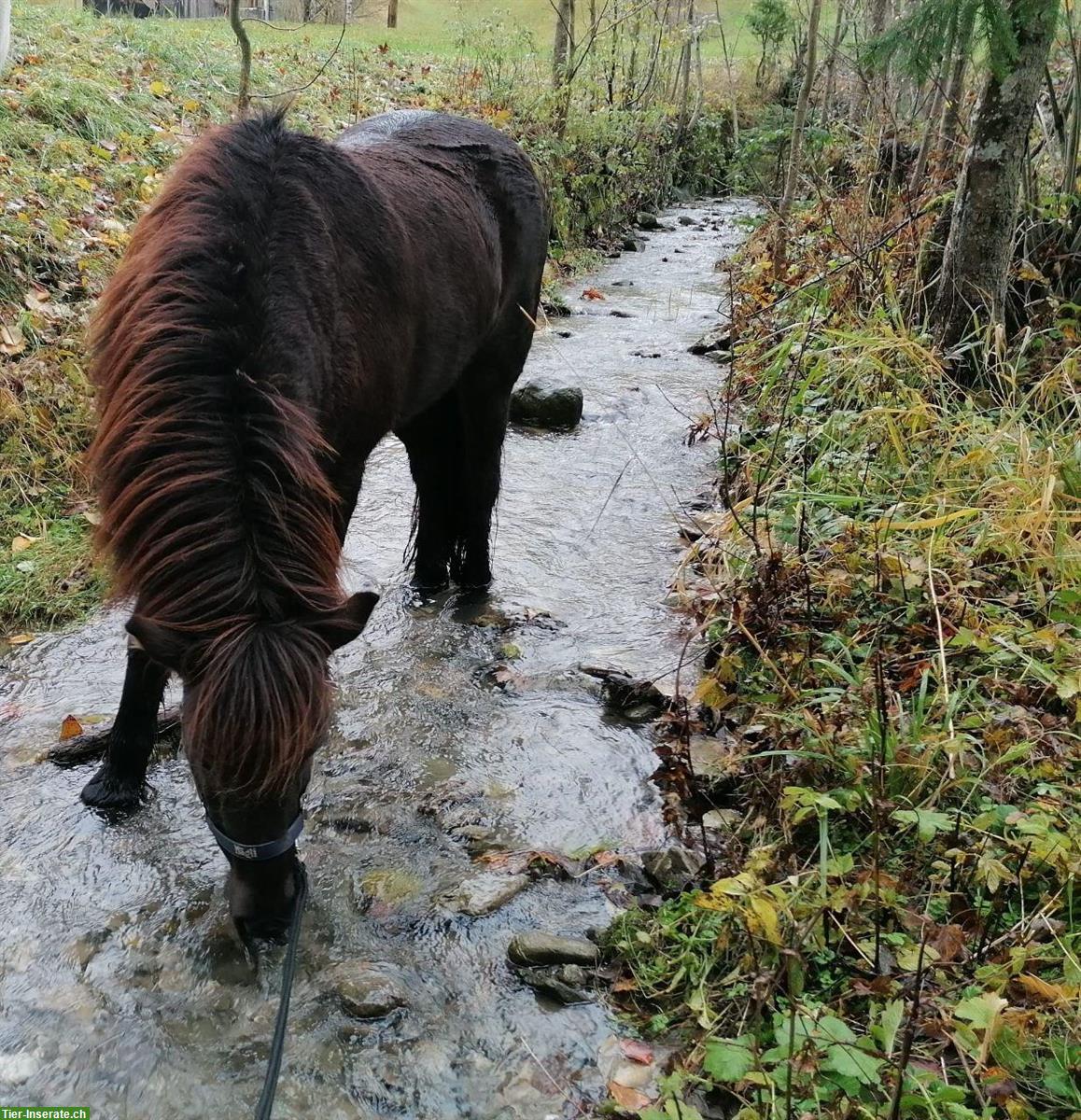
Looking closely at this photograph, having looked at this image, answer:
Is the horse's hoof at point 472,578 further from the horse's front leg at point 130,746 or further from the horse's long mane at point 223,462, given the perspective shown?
the horse's long mane at point 223,462

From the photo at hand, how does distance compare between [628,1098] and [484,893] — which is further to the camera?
[484,893]

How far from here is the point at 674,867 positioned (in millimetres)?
2662

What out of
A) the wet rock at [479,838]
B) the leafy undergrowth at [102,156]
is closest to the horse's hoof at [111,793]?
the wet rock at [479,838]

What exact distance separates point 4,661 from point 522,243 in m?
3.10

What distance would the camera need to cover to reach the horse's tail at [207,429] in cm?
211

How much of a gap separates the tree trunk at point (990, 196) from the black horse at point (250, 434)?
273cm

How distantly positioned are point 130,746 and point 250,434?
4.38 ft

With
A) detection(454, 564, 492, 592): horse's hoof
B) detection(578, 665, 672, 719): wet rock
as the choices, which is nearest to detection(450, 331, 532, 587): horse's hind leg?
detection(454, 564, 492, 592): horse's hoof

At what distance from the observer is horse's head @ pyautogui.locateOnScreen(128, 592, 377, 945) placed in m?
1.98

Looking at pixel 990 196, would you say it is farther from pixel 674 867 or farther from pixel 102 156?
pixel 102 156

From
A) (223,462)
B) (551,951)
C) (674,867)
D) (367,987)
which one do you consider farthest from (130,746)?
(674,867)

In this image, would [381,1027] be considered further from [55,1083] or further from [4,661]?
[4,661]

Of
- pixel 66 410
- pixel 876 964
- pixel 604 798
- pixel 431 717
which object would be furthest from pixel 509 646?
pixel 66 410

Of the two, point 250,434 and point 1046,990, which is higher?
point 250,434
